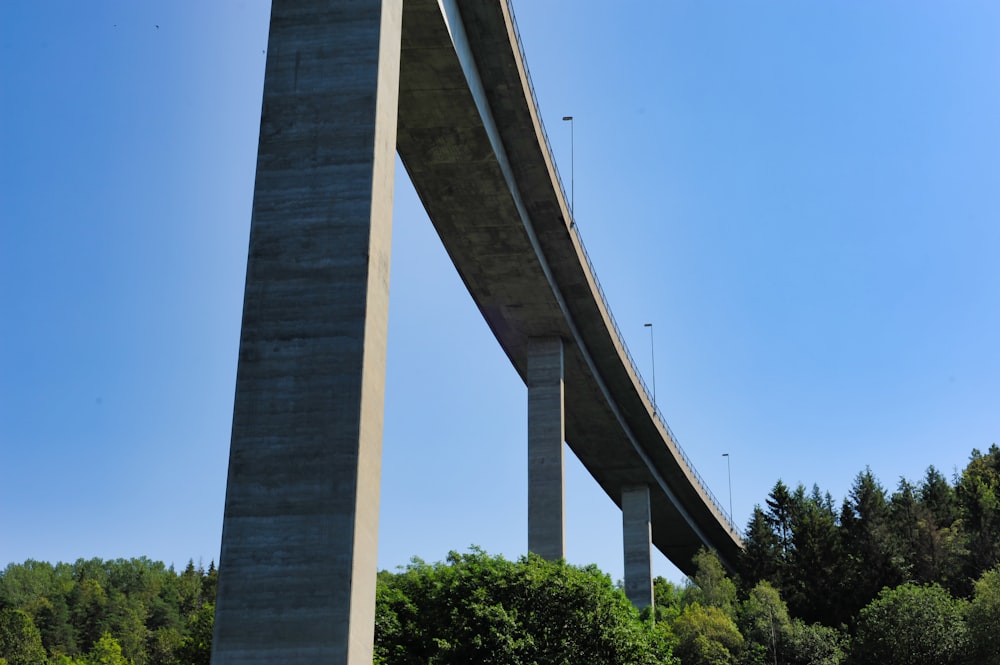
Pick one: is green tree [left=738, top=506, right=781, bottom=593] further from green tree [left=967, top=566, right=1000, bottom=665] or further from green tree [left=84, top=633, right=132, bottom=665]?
green tree [left=84, top=633, right=132, bottom=665]

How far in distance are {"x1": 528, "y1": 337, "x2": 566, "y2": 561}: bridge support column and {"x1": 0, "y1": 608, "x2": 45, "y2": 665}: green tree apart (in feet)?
234

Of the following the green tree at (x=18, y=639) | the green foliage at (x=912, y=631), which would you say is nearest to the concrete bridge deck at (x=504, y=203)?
the green foliage at (x=912, y=631)

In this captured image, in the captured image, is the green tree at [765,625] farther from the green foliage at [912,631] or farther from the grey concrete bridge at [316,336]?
the grey concrete bridge at [316,336]

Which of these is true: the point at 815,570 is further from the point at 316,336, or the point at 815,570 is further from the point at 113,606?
the point at 113,606

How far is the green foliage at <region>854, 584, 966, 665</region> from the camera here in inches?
1642

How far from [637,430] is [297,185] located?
37418 millimetres

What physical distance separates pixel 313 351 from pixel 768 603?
4297 cm

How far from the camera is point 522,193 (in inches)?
1213

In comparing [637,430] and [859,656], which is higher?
[637,430]

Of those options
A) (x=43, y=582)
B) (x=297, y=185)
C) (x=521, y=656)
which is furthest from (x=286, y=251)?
(x=43, y=582)

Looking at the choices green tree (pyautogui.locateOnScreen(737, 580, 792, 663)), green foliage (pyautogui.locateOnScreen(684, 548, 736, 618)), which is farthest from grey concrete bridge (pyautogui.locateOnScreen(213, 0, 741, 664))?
green foliage (pyautogui.locateOnScreen(684, 548, 736, 618))

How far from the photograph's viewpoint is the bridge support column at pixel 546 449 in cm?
3588

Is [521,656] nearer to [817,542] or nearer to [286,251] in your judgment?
[286,251]

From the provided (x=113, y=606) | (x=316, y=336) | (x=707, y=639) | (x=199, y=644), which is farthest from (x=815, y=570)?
(x=113, y=606)
